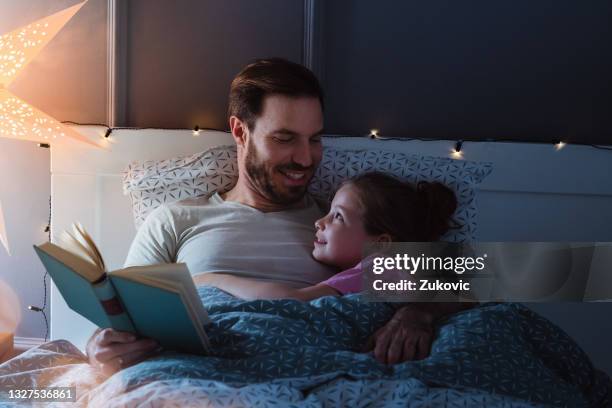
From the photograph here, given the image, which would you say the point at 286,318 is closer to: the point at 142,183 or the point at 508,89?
the point at 142,183

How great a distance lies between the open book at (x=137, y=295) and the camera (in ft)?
2.53

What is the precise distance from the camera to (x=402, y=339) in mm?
904

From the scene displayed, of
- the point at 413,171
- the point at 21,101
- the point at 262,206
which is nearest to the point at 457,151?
the point at 413,171

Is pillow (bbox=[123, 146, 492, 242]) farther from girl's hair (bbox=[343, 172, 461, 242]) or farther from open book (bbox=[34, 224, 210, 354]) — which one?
open book (bbox=[34, 224, 210, 354])

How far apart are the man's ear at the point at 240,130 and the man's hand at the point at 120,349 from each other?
0.47 metres

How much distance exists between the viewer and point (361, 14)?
4.61ft

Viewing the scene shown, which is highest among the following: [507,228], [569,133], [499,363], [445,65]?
[445,65]

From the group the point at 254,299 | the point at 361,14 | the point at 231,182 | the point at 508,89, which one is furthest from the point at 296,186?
the point at 508,89

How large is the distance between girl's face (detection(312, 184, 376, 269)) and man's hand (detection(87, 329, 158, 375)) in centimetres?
36

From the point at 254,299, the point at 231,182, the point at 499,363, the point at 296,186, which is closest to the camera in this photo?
the point at 499,363

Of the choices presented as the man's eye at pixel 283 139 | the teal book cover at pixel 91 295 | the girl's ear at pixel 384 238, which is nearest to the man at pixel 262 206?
the man's eye at pixel 283 139

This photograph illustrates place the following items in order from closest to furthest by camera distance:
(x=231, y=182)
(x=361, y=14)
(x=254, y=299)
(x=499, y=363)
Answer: (x=499, y=363) < (x=254, y=299) < (x=231, y=182) < (x=361, y=14)

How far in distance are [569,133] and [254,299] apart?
0.88 meters

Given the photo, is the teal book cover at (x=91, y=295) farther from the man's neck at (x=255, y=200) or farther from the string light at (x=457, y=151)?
the string light at (x=457, y=151)
